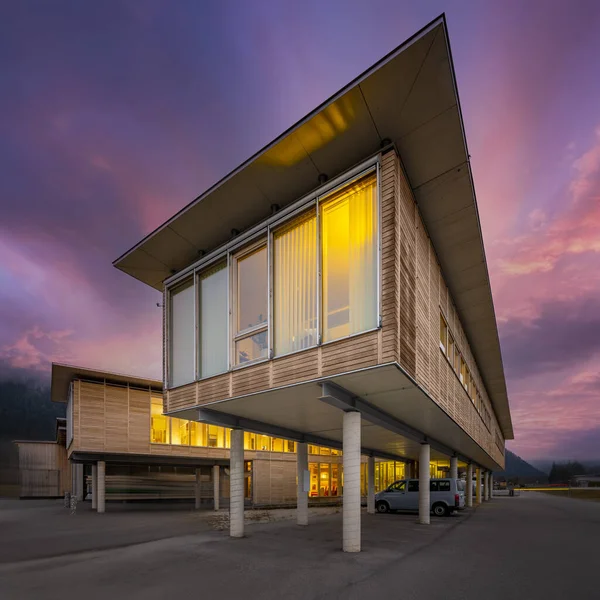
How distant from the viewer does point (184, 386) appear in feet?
45.3

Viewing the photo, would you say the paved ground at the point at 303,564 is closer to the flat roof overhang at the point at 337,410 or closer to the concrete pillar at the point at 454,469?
the flat roof overhang at the point at 337,410

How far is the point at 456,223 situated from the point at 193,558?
31.9ft

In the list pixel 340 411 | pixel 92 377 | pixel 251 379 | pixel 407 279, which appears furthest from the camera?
pixel 92 377

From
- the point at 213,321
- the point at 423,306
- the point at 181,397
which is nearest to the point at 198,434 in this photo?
the point at 181,397

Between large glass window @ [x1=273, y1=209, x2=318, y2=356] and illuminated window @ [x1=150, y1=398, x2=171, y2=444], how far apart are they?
17901 millimetres

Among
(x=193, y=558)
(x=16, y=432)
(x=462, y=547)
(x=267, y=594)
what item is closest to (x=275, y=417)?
(x=193, y=558)

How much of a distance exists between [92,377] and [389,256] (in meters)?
20.6

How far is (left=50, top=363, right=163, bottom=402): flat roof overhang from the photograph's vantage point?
24391 millimetres

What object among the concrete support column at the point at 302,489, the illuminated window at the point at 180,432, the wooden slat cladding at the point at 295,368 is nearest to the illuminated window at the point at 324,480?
the illuminated window at the point at 180,432

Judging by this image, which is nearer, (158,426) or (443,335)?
(443,335)

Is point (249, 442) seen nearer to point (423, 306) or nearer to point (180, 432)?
point (180, 432)

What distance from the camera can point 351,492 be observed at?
10.6 meters

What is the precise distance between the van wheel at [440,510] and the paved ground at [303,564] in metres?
5.62

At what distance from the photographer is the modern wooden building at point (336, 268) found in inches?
356
